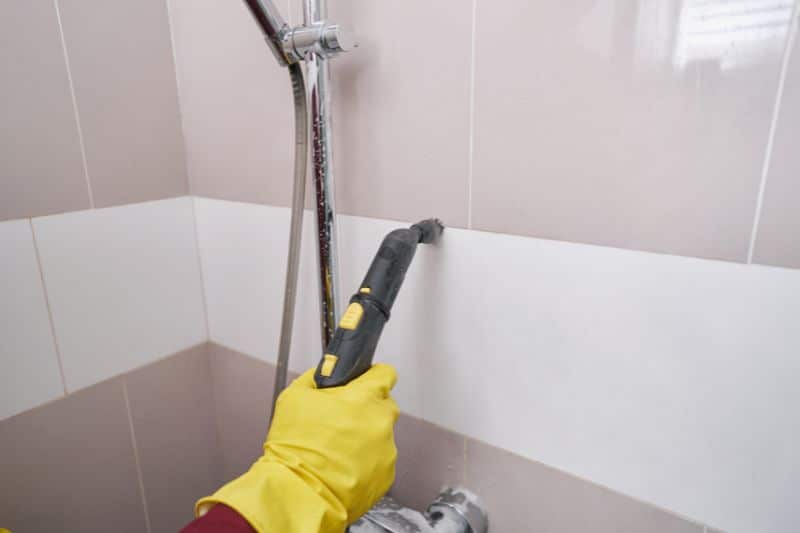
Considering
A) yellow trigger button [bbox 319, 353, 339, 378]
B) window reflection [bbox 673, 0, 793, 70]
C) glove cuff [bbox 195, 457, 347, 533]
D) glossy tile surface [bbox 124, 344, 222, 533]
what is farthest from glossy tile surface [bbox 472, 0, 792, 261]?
glossy tile surface [bbox 124, 344, 222, 533]

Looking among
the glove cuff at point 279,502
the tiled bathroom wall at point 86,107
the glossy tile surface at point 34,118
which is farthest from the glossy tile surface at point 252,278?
the glove cuff at point 279,502

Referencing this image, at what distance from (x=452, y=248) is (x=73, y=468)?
67 centimetres

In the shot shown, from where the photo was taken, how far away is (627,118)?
1.53ft

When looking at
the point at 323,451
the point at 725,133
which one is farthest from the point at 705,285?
the point at 323,451

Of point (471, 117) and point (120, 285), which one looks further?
point (120, 285)

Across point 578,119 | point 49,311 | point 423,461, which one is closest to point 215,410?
point 49,311

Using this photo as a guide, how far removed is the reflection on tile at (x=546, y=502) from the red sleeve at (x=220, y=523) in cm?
31

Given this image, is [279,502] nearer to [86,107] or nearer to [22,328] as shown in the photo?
[22,328]

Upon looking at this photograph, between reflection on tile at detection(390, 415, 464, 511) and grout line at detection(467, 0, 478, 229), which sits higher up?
grout line at detection(467, 0, 478, 229)

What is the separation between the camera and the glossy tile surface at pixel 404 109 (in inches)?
21.8

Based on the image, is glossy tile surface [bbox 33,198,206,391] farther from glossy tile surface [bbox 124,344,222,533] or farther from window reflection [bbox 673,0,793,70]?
window reflection [bbox 673,0,793,70]

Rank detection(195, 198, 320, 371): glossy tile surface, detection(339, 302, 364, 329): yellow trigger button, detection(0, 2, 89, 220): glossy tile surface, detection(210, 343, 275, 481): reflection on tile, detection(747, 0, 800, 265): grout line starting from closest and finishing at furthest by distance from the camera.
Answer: detection(747, 0, 800, 265): grout line
detection(339, 302, 364, 329): yellow trigger button
detection(0, 2, 89, 220): glossy tile surface
detection(195, 198, 320, 371): glossy tile surface
detection(210, 343, 275, 481): reflection on tile

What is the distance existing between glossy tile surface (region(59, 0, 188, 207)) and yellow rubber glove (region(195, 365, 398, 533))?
472 mm

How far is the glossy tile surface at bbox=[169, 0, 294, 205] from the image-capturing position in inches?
28.0
